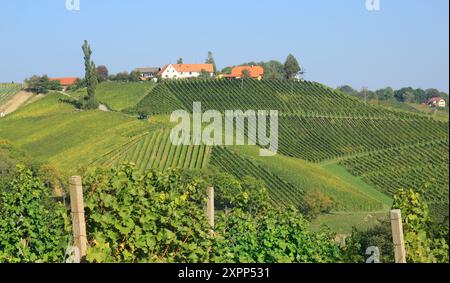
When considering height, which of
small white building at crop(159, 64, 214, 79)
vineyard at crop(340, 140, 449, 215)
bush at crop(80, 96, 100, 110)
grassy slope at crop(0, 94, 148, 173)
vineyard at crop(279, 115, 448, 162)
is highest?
small white building at crop(159, 64, 214, 79)

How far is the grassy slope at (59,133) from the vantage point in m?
36.0

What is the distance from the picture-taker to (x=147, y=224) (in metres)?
7.30

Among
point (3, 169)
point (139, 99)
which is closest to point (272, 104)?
point (139, 99)

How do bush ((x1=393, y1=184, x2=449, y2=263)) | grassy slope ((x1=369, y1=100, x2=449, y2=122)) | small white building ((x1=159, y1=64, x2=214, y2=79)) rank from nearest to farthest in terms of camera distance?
1. bush ((x1=393, y1=184, x2=449, y2=263))
2. grassy slope ((x1=369, y1=100, x2=449, y2=122))
3. small white building ((x1=159, y1=64, x2=214, y2=79))

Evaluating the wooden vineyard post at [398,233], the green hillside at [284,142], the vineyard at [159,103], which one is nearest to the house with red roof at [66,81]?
the green hillside at [284,142]

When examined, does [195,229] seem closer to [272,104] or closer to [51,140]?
[51,140]

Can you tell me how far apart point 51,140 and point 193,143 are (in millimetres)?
6521

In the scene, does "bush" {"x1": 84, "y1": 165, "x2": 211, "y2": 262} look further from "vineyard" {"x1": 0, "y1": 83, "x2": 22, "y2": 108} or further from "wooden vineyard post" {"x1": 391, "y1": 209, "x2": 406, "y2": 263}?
"vineyard" {"x1": 0, "y1": 83, "x2": 22, "y2": 108}

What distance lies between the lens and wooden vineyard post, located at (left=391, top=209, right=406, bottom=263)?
7.04 meters

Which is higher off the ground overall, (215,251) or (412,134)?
(215,251)

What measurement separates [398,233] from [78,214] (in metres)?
2.60

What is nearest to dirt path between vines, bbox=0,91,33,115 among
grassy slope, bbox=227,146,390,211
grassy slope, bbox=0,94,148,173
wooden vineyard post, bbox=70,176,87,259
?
grassy slope, bbox=0,94,148,173

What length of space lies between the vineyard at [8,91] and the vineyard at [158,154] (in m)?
4.54

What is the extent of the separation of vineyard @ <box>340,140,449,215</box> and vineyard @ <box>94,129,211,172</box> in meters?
7.64
